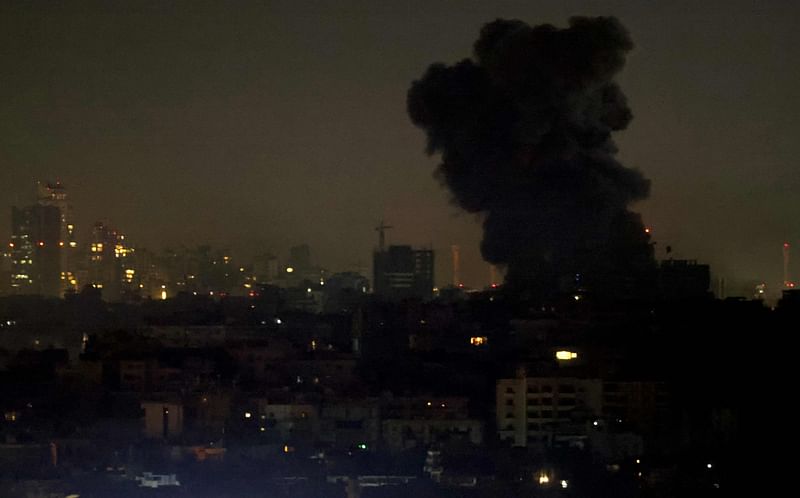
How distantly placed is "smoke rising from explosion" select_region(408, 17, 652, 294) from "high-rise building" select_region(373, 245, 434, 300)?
122 centimetres

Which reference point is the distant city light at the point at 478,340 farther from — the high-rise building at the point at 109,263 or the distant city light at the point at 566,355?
the high-rise building at the point at 109,263

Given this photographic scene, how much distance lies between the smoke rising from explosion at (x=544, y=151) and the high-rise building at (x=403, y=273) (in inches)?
48.0

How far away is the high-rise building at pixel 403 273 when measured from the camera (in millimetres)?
21125

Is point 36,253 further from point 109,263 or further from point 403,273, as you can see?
point 403,273

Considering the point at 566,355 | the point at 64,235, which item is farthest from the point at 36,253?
the point at 566,355

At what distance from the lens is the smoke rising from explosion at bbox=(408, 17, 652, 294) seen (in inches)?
774

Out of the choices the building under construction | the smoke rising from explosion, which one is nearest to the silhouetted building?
the smoke rising from explosion

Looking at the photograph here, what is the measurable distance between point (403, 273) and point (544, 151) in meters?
2.84

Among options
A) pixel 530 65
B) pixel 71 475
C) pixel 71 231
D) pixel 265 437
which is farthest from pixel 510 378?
pixel 71 231

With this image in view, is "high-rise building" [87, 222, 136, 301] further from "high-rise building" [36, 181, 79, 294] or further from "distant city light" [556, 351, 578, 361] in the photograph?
"distant city light" [556, 351, 578, 361]

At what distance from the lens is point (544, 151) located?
20.2 m

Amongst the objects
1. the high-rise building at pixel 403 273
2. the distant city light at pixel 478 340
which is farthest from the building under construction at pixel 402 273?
the distant city light at pixel 478 340

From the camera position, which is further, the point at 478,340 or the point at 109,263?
the point at 109,263

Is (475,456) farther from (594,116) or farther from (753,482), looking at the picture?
(594,116)
